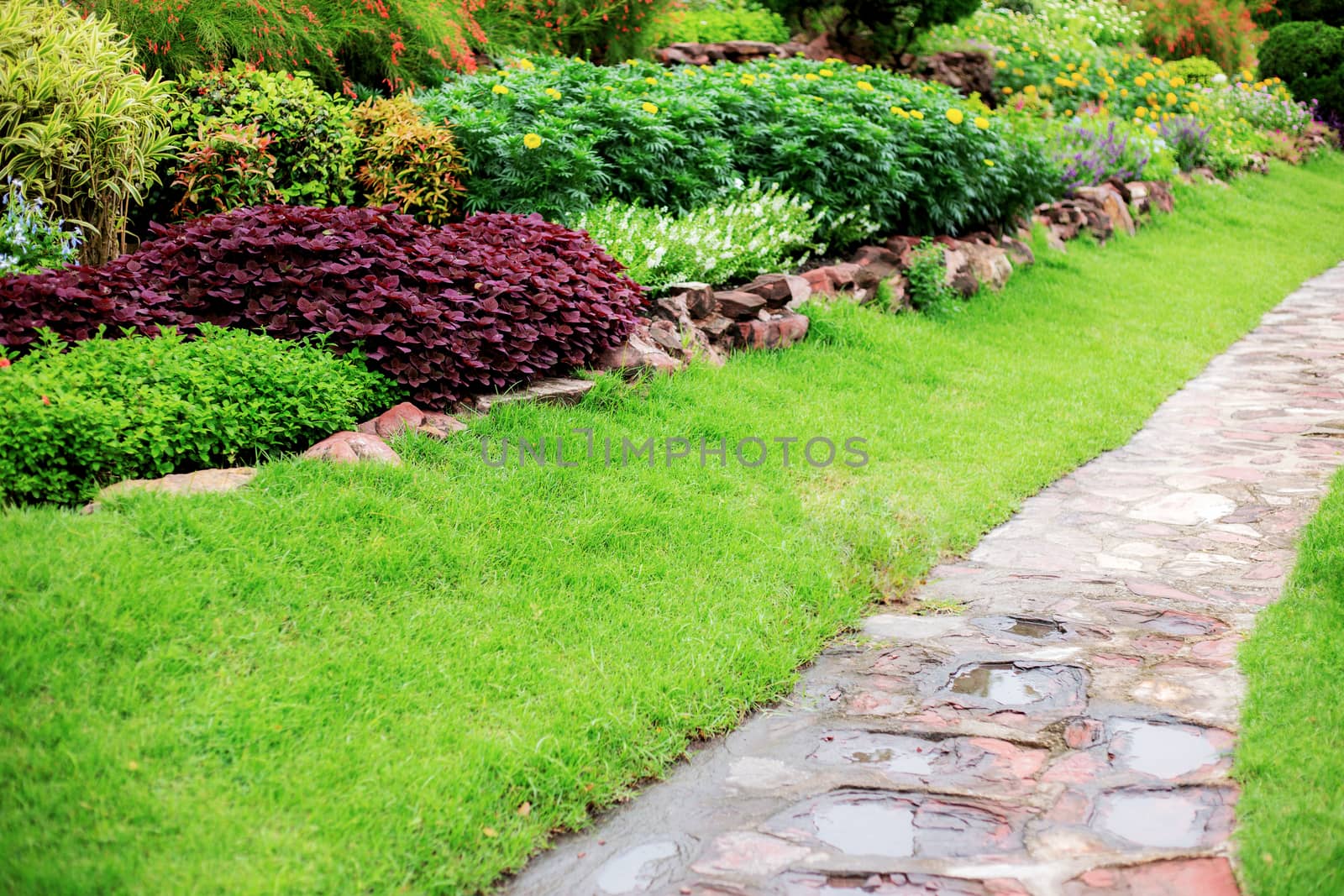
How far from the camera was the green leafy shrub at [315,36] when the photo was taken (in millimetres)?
6906

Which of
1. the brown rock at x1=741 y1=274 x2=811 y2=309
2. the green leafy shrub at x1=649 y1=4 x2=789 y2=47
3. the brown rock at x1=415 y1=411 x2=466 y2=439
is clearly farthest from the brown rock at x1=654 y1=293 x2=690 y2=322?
the green leafy shrub at x1=649 y1=4 x2=789 y2=47

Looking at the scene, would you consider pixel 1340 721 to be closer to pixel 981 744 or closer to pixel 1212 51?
pixel 981 744

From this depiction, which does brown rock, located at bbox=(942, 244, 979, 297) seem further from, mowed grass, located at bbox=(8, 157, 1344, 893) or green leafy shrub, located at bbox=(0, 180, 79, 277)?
green leafy shrub, located at bbox=(0, 180, 79, 277)

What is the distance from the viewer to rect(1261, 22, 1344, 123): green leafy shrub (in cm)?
1784

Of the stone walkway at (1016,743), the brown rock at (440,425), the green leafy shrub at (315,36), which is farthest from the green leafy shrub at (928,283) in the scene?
the brown rock at (440,425)

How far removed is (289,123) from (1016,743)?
5291 millimetres

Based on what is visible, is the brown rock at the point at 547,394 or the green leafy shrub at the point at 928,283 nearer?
the brown rock at the point at 547,394

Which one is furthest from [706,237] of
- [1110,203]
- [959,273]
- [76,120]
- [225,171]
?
[1110,203]

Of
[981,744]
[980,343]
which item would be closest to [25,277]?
[981,744]

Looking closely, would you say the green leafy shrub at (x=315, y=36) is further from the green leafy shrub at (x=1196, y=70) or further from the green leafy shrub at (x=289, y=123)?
the green leafy shrub at (x=1196, y=70)

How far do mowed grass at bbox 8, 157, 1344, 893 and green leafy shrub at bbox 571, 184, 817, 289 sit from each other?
37.1 inches

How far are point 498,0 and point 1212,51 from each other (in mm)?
15290

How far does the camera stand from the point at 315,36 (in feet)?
25.5

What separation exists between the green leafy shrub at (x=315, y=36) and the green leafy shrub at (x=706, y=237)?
2.52m
